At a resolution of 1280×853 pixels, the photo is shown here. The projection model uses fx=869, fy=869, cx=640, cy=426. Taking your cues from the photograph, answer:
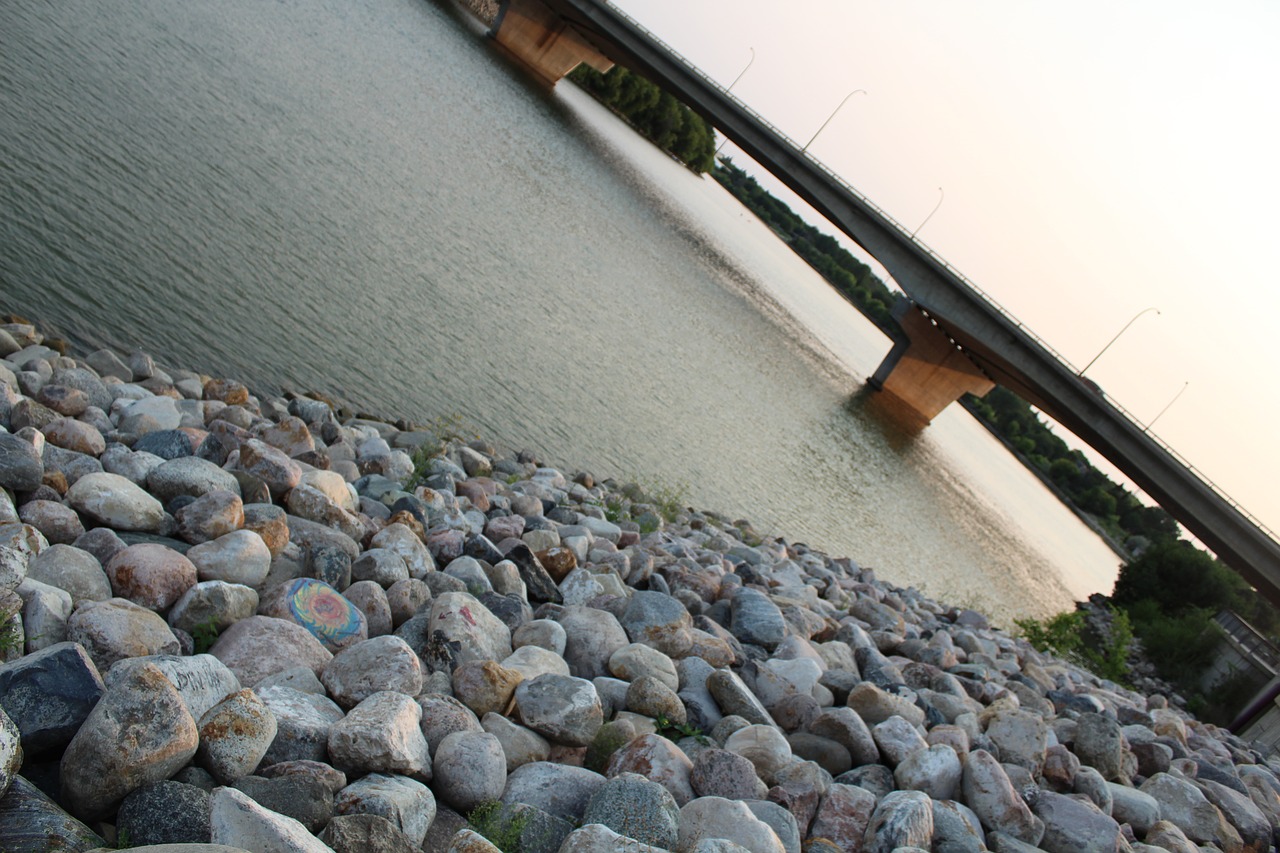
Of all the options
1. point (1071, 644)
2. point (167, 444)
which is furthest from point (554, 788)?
point (1071, 644)

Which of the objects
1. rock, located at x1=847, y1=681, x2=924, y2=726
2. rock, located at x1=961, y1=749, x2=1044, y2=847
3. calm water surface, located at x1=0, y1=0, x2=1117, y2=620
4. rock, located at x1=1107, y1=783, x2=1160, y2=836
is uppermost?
rock, located at x1=1107, y1=783, x2=1160, y2=836

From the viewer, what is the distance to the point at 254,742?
359 cm

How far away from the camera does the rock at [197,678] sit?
12.1 feet

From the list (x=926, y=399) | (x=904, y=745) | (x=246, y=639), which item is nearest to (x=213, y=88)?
(x=246, y=639)

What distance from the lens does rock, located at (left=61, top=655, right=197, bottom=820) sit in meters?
3.18

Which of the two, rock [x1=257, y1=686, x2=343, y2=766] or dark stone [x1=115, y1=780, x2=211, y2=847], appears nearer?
dark stone [x1=115, y1=780, x2=211, y2=847]

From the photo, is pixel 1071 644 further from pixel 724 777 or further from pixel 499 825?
pixel 499 825

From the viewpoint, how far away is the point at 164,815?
124 inches

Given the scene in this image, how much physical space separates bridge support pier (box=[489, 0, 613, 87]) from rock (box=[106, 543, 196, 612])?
61983 millimetres

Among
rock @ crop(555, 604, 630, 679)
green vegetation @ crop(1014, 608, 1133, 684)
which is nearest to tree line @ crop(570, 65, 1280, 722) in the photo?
green vegetation @ crop(1014, 608, 1133, 684)

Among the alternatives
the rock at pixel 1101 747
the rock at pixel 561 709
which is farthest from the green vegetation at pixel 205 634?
the rock at pixel 1101 747

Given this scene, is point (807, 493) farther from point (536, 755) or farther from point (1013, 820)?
point (536, 755)

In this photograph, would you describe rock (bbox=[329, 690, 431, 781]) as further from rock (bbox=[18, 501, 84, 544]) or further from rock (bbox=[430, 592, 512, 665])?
rock (bbox=[18, 501, 84, 544])

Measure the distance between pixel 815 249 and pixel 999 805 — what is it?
11523 cm
